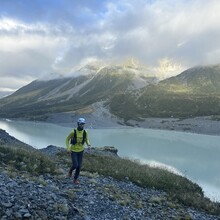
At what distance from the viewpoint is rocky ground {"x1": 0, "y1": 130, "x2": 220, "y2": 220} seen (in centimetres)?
1279

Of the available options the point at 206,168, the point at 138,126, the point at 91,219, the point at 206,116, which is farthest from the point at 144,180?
the point at 206,116

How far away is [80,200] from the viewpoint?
49.2ft

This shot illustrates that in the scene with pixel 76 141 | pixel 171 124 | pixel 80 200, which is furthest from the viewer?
pixel 171 124

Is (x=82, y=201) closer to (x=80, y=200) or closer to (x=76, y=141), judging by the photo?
(x=80, y=200)

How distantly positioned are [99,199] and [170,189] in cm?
700

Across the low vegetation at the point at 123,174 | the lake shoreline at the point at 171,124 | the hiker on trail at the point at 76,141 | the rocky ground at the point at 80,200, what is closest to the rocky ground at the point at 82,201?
the rocky ground at the point at 80,200

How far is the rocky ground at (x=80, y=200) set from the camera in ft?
42.0

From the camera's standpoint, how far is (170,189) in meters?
21.6

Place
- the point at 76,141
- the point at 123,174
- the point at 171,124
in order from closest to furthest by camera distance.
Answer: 1. the point at 76,141
2. the point at 123,174
3. the point at 171,124

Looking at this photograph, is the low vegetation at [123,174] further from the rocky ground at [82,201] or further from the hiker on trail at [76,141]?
the hiker on trail at [76,141]

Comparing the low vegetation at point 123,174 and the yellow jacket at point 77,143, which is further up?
the yellow jacket at point 77,143

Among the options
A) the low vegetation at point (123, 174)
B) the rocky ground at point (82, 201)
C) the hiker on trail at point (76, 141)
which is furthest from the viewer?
the low vegetation at point (123, 174)

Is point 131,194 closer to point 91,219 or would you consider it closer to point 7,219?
point 91,219

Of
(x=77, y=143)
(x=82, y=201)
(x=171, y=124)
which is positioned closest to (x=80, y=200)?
(x=82, y=201)
